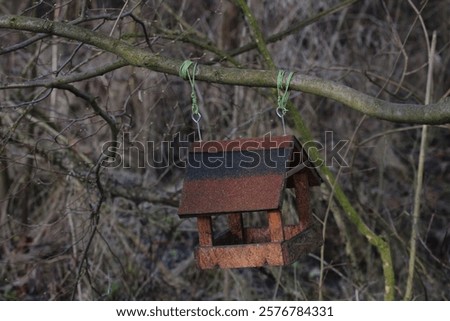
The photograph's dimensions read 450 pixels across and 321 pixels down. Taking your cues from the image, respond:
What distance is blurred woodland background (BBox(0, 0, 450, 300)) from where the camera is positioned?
4891 mm

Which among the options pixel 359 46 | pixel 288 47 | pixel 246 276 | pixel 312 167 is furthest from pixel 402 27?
pixel 312 167

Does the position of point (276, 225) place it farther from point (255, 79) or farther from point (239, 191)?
point (255, 79)

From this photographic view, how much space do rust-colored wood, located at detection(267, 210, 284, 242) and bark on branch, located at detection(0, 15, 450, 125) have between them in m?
0.49

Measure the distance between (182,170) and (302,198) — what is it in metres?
2.96

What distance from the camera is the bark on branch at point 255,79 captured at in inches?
100.0

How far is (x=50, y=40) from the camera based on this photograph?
14.8ft

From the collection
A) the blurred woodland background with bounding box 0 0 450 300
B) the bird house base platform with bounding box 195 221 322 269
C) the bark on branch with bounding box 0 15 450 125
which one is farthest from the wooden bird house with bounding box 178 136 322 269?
the blurred woodland background with bounding box 0 0 450 300

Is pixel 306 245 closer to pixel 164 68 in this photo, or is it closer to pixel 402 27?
pixel 164 68

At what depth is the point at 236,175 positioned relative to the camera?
→ 299 centimetres

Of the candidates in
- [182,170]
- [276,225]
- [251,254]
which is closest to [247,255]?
[251,254]

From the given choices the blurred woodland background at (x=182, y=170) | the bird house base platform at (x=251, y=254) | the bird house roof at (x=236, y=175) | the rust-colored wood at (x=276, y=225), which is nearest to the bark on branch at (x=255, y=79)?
the bird house roof at (x=236, y=175)

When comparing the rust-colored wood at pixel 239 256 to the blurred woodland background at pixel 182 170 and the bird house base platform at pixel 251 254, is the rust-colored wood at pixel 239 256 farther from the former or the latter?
the blurred woodland background at pixel 182 170

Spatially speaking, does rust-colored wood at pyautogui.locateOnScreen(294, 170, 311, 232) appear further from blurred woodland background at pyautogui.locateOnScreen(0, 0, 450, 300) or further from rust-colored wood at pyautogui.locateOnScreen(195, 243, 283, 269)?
blurred woodland background at pyautogui.locateOnScreen(0, 0, 450, 300)
